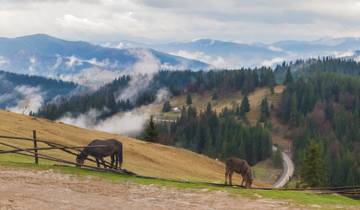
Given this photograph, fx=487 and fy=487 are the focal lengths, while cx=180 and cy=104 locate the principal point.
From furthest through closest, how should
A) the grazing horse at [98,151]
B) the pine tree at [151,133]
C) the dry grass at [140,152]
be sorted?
1. the pine tree at [151,133]
2. the dry grass at [140,152]
3. the grazing horse at [98,151]

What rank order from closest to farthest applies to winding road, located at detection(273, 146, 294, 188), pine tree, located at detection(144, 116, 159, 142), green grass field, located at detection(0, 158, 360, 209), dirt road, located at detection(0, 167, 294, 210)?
1. dirt road, located at detection(0, 167, 294, 210)
2. green grass field, located at detection(0, 158, 360, 209)
3. pine tree, located at detection(144, 116, 159, 142)
4. winding road, located at detection(273, 146, 294, 188)

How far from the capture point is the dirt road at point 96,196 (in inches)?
885

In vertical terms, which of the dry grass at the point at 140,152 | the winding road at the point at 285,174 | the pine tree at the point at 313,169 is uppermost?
the dry grass at the point at 140,152

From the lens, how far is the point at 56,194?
2438cm

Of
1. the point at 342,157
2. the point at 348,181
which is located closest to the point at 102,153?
the point at 348,181

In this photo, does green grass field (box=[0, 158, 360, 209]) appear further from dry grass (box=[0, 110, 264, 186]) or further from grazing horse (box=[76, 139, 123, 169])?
dry grass (box=[0, 110, 264, 186])

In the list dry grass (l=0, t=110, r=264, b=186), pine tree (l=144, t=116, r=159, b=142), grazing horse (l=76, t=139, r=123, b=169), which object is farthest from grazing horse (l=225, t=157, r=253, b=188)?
pine tree (l=144, t=116, r=159, b=142)

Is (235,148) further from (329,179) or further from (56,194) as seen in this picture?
(56,194)

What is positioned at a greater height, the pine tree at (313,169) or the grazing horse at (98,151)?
the grazing horse at (98,151)

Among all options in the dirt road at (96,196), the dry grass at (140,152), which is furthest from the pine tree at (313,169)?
the dirt road at (96,196)

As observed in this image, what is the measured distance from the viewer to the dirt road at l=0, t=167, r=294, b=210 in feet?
73.7

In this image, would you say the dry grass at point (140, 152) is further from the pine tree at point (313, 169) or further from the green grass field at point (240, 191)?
the pine tree at point (313, 169)

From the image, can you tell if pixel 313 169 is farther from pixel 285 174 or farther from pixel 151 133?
pixel 285 174

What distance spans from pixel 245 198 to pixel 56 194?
391 inches
